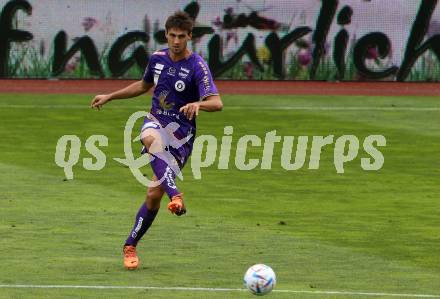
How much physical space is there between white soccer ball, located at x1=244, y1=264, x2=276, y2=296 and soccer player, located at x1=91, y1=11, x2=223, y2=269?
1.71 m

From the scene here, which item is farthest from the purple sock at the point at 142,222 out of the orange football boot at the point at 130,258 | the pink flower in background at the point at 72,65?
the pink flower in background at the point at 72,65

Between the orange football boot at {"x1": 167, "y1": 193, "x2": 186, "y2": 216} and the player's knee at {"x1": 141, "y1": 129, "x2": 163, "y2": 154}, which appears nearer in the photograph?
the orange football boot at {"x1": 167, "y1": 193, "x2": 186, "y2": 216}

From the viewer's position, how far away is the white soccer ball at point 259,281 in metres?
10.9

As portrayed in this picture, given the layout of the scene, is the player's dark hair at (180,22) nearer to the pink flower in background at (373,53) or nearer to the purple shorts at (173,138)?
the purple shorts at (173,138)

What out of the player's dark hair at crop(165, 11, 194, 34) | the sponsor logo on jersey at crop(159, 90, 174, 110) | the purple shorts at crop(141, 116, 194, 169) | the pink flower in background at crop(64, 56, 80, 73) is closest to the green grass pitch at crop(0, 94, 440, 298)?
the purple shorts at crop(141, 116, 194, 169)

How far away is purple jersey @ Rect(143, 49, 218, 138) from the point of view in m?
12.6

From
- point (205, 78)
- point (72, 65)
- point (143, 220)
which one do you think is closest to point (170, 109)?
point (205, 78)

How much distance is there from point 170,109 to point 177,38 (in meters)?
0.69

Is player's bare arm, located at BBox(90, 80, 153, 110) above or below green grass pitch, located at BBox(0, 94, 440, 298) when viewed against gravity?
above

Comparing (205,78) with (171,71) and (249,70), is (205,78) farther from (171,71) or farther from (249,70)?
(249,70)

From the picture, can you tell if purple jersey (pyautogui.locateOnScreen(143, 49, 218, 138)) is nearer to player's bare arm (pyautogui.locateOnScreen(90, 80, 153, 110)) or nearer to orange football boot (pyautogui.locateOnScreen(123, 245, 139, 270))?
player's bare arm (pyautogui.locateOnScreen(90, 80, 153, 110))

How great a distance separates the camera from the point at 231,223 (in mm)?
15383

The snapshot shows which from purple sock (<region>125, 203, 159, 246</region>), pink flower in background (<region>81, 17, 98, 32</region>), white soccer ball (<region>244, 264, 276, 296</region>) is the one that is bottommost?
pink flower in background (<region>81, 17, 98, 32</region>)

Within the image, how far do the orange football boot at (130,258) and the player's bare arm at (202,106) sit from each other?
142cm
